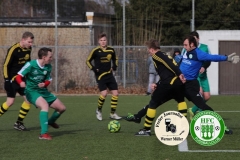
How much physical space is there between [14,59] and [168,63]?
3337 millimetres

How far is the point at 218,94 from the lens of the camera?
75.9 feet

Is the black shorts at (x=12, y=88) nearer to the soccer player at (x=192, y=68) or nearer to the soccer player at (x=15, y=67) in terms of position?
the soccer player at (x=15, y=67)

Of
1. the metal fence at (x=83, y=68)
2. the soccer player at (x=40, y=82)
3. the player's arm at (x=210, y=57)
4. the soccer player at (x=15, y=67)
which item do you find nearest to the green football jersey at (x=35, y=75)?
the soccer player at (x=40, y=82)

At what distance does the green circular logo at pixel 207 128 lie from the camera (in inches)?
326

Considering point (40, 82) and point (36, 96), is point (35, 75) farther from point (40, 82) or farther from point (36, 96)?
point (36, 96)

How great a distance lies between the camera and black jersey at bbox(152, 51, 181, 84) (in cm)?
967

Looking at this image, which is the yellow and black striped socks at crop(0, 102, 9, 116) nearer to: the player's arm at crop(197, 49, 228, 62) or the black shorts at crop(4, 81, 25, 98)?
the black shorts at crop(4, 81, 25, 98)

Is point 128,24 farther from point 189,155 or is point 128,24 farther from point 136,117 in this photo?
point 189,155

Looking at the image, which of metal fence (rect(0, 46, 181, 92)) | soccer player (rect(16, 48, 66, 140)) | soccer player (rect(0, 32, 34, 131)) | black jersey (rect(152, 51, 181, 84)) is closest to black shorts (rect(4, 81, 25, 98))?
soccer player (rect(0, 32, 34, 131))

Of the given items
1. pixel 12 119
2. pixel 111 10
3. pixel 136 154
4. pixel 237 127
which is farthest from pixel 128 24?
pixel 136 154

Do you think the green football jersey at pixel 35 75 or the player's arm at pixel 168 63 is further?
the green football jersey at pixel 35 75

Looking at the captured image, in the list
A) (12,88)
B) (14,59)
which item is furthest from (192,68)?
(12,88)

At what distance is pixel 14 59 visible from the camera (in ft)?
37.4

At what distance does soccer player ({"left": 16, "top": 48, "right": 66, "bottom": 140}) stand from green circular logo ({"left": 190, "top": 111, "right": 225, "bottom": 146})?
279cm
